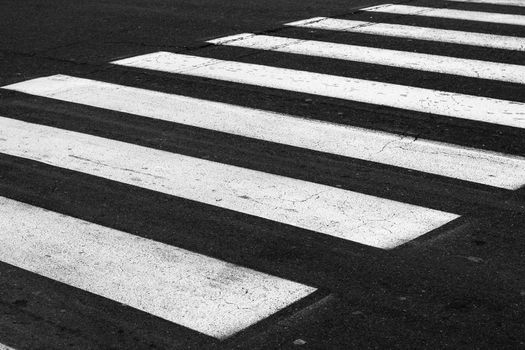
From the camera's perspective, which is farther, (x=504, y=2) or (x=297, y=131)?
(x=504, y=2)

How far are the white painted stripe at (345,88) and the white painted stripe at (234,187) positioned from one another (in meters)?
1.85

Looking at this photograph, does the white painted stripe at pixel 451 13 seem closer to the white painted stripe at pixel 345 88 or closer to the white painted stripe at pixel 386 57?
the white painted stripe at pixel 386 57

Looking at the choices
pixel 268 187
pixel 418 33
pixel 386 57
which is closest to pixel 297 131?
pixel 268 187

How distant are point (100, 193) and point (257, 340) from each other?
2.28 meters

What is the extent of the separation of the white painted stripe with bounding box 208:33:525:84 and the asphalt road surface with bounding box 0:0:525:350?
34 millimetres

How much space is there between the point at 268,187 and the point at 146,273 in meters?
1.39

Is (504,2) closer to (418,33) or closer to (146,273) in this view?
(418,33)

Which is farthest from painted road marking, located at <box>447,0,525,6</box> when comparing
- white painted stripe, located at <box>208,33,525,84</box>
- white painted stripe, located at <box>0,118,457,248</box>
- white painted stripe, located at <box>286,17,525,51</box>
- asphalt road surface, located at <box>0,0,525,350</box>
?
white painted stripe, located at <box>0,118,457,248</box>

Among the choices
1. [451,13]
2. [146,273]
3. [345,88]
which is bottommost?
[146,273]

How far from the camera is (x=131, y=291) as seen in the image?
5.09 metres

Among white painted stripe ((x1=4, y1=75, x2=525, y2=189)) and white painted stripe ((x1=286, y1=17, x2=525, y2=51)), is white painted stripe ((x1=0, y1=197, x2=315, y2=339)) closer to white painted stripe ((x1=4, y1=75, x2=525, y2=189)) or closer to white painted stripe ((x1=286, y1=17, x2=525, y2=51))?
white painted stripe ((x1=4, y1=75, x2=525, y2=189))

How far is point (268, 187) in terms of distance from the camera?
21.1 ft

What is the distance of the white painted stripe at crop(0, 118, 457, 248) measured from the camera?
5.79m

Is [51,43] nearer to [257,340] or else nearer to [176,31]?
[176,31]
